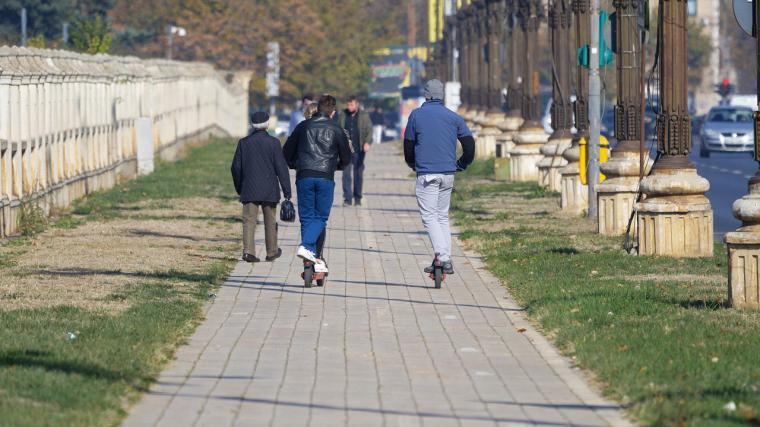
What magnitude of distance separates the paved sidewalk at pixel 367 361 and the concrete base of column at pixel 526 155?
55.0ft

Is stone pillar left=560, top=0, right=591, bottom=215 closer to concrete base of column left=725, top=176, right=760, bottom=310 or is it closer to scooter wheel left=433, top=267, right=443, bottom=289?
scooter wheel left=433, top=267, right=443, bottom=289

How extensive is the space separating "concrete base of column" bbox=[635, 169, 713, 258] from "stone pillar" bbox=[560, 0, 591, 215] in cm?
665

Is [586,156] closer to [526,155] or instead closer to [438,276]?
[438,276]

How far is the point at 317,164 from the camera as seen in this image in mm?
14992

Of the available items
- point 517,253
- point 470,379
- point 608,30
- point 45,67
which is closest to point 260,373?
point 470,379

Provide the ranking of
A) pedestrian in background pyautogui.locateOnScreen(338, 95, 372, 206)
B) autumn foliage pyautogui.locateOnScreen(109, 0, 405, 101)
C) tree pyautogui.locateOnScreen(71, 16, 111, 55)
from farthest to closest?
autumn foliage pyautogui.locateOnScreen(109, 0, 405, 101) < tree pyautogui.locateOnScreen(71, 16, 111, 55) < pedestrian in background pyautogui.locateOnScreen(338, 95, 372, 206)

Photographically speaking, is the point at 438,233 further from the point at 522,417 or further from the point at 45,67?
the point at 45,67

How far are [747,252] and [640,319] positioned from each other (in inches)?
39.8

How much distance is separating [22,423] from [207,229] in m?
13.7

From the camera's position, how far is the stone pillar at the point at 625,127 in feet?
64.1

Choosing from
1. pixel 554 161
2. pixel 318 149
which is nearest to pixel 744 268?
pixel 318 149

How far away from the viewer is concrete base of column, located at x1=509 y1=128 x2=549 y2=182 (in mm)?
33094

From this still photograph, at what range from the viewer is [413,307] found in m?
13.1

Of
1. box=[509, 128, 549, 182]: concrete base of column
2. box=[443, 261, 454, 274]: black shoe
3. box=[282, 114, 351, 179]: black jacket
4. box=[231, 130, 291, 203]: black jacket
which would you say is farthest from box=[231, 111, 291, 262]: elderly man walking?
box=[509, 128, 549, 182]: concrete base of column
